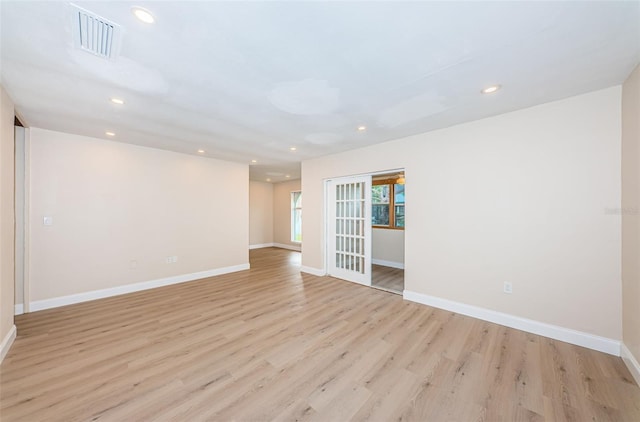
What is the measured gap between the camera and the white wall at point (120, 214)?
10.8ft

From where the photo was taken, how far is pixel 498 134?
2.82 metres

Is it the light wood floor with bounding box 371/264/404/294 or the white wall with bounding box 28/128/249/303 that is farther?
the light wood floor with bounding box 371/264/404/294

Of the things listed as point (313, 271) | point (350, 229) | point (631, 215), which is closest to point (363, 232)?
point (350, 229)

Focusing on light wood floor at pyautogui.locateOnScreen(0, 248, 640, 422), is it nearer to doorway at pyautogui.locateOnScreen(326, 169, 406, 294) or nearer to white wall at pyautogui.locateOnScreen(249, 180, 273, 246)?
doorway at pyautogui.locateOnScreen(326, 169, 406, 294)

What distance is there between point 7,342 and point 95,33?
294 cm

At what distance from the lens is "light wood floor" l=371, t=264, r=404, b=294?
13.8 feet

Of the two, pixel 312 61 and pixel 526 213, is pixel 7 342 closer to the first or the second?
pixel 312 61

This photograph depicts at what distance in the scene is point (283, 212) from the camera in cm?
869

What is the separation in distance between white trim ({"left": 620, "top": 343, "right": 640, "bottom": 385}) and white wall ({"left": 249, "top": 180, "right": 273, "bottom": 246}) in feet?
26.6

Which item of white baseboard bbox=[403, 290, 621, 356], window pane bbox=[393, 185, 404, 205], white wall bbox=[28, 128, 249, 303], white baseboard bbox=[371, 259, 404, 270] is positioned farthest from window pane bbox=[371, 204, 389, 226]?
white wall bbox=[28, 128, 249, 303]

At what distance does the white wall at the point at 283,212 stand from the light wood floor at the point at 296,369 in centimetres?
530

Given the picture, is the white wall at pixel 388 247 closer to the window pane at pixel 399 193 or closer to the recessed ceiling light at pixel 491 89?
the window pane at pixel 399 193

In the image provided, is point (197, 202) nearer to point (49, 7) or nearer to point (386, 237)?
point (49, 7)

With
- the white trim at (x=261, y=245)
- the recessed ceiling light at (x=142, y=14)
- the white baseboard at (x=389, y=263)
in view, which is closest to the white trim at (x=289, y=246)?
the white trim at (x=261, y=245)
